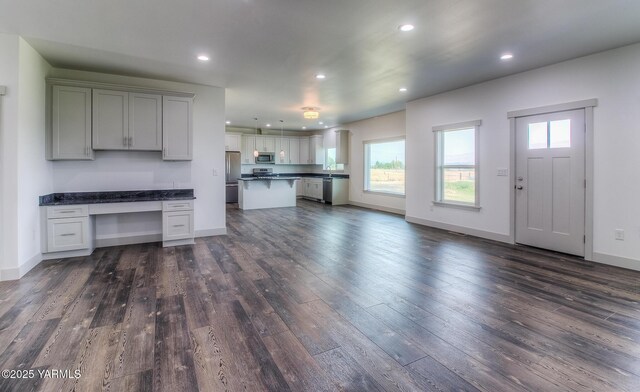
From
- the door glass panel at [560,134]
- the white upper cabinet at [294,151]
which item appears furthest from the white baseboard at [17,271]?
the white upper cabinet at [294,151]

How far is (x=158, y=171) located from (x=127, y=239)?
1251mm

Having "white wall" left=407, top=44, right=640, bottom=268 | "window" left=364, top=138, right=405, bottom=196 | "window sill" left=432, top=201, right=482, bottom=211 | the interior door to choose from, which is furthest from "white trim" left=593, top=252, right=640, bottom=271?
"window" left=364, top=138, right=405, bottom=196

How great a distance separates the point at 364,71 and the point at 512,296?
3650 mm

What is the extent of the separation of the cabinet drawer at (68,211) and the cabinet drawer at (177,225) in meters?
1.03

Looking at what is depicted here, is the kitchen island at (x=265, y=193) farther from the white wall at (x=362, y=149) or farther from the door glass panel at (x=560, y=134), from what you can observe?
the door glass panel at (x=560, y=134)

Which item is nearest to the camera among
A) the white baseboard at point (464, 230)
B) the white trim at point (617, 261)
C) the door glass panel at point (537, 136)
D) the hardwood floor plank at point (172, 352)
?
the hardwood floor plank at point (172, 352)

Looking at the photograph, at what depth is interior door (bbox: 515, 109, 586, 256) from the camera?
4309mm

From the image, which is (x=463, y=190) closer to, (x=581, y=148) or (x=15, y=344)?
(x=581, y=148)

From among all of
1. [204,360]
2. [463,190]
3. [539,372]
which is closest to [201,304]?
[204,360]

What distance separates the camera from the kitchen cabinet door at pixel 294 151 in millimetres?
12156

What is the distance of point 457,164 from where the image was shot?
6.06 m

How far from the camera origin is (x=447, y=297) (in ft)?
9.74

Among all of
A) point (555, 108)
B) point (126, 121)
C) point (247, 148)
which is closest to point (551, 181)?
point (555, 108)

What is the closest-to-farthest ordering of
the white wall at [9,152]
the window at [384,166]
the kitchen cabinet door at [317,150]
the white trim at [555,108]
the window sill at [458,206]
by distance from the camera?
1. the white wall at [9,152]
2. the white trim at [555,108]
3. the window sill at [458,206]
4. the window at [384,166]
5. the kitchen cabinet door at [317,150]
